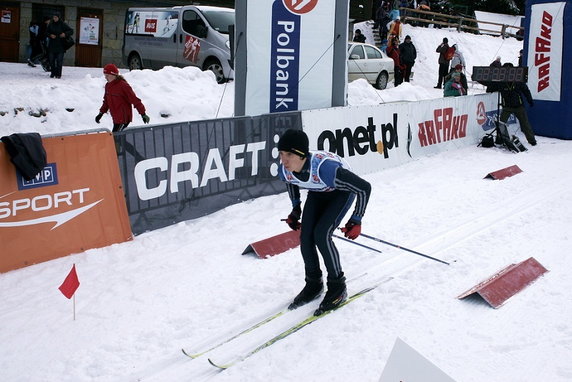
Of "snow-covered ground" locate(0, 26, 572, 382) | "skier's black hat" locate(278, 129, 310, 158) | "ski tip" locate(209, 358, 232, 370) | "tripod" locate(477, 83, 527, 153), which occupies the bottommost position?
"ski tip" locate(209, 358, 232, 370)

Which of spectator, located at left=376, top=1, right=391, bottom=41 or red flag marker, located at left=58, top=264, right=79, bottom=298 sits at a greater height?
spectator, located at left=376, top=1, right=391, bottom=41

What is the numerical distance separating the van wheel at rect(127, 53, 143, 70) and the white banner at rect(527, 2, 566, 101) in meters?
11.3

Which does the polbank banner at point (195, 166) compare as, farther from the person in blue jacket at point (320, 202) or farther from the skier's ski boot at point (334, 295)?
the skier's ski boot at point (334, 295)

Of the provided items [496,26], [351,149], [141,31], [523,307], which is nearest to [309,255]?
[523,307]

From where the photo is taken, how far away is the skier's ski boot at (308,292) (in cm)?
577

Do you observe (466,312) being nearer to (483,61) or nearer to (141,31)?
(141,31)

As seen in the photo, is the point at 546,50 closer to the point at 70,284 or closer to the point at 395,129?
the point at 395,129

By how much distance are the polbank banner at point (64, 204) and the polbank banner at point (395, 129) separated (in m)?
3.90

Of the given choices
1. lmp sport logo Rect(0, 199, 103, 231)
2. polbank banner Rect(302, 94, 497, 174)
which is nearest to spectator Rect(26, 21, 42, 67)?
polbank banner Rect(302, 94, 497, 174)

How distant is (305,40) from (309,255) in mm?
6700

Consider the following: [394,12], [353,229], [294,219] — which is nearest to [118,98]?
[294,219]

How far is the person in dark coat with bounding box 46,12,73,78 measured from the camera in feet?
56.9

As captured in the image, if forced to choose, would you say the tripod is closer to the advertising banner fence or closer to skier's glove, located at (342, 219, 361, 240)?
the advertising banner fence

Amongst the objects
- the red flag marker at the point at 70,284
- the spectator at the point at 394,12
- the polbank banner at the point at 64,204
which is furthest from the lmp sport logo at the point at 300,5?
the spectator at the point at 394,12
